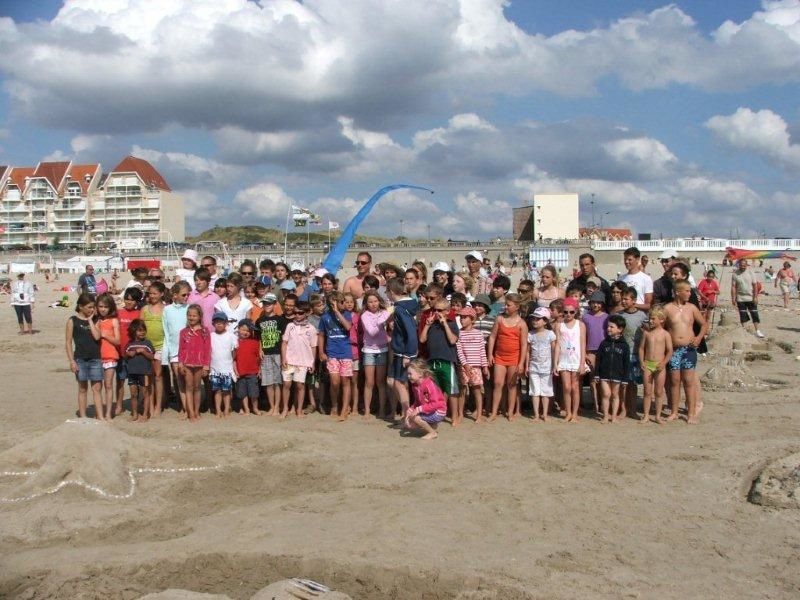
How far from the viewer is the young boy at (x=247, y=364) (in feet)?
28.3

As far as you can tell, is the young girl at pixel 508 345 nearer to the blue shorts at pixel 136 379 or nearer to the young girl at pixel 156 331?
the young girl at pixel 156 331

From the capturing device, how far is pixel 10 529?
16.9 feet

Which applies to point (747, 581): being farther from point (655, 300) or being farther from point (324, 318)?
point (324, 318)

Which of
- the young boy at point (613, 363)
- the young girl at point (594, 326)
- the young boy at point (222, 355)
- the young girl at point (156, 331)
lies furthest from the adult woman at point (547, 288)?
the young girl at point (156, 331)

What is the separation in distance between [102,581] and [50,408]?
230 inches

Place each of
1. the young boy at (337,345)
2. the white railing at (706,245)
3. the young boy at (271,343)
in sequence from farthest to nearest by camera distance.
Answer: the white railing at (706,245) < the young boy at (271,343) < the young boy at (337,345)

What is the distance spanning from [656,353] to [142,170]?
350 ft

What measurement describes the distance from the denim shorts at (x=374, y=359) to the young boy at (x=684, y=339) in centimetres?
339

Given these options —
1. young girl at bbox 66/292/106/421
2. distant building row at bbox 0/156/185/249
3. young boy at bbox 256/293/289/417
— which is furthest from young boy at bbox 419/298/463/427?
distant building row at bbox 0/156/185/249

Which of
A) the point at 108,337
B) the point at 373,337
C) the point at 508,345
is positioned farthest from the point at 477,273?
the point at 108,337

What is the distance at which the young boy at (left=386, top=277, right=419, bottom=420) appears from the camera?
796 cm

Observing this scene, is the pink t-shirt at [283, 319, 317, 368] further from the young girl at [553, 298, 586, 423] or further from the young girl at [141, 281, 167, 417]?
the young girl at [553, 298, 586, 423]

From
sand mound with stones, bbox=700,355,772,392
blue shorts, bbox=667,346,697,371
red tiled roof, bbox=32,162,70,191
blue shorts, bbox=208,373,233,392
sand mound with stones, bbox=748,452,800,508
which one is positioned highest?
red tiled roof, bbox=32,162,70,191

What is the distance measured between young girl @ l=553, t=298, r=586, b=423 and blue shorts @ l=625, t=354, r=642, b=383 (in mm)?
545
